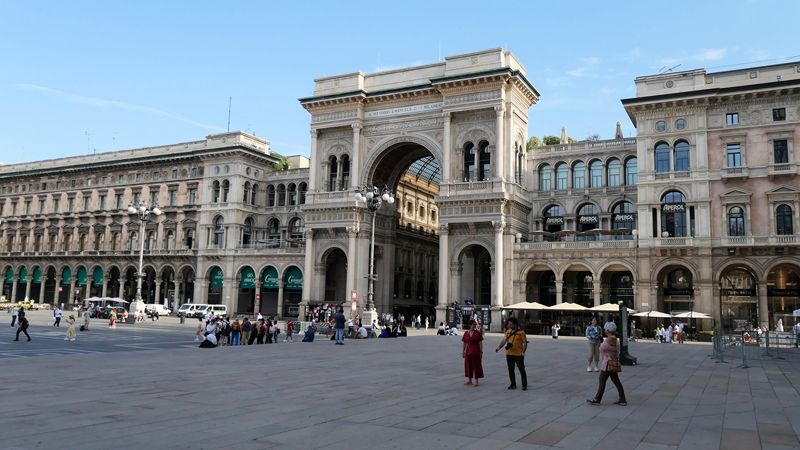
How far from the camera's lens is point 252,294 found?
2867 inches

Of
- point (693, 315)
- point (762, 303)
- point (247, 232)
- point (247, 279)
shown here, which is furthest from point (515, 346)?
point (247, 232)

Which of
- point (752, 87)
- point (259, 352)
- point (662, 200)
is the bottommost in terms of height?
point (259, 352)

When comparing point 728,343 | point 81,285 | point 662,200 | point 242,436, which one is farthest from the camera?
point 81,285

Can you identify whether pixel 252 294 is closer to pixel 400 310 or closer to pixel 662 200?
pixel 400 310

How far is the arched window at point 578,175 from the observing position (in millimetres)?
58312

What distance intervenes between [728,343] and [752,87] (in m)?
25.7

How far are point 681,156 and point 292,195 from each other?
4235 cm

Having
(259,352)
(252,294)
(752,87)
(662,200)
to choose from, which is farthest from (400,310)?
Result: (259,352)

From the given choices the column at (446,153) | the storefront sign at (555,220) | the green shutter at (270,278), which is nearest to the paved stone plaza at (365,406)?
the column at (446,153)

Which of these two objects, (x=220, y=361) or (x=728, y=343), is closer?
(x=220, y=361)

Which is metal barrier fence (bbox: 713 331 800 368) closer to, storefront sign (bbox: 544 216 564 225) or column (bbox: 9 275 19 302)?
storefront sign (bbox: 544 216 564 225)

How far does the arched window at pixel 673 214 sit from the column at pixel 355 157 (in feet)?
87.2

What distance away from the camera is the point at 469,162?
58219 mm

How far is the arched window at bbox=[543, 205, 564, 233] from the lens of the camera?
58875 mm
